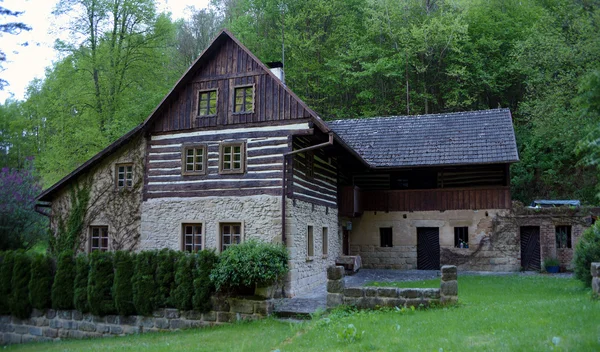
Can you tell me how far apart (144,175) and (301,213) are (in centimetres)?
629

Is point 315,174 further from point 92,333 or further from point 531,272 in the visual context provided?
point 531,272

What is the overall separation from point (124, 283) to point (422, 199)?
1384 cm

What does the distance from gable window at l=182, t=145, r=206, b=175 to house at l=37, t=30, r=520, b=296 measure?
0.05 metres

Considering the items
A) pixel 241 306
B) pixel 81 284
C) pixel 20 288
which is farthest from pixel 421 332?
pixel 20 288

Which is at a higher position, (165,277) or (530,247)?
(530,247)

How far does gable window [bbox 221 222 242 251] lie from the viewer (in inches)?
677

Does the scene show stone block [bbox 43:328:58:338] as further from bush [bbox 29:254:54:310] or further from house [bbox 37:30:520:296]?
house [bbox 37:30:520:296]

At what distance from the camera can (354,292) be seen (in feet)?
39.7

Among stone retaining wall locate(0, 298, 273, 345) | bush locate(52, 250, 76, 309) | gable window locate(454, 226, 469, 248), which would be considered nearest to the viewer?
stone retaining wall locate(0, 298, 273, 345)

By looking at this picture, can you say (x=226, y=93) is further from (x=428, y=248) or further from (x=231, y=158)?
(x=428, y=248)

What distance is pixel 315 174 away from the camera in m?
19.2

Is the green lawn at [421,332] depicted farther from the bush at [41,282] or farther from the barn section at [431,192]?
the barn section at [431,192]

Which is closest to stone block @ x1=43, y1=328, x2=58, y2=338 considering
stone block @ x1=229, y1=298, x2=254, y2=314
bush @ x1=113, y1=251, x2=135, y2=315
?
bush @ x1=113, y1=251, x2=135, y2=315

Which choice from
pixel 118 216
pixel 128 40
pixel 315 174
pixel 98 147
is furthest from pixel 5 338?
pixel 128 40
